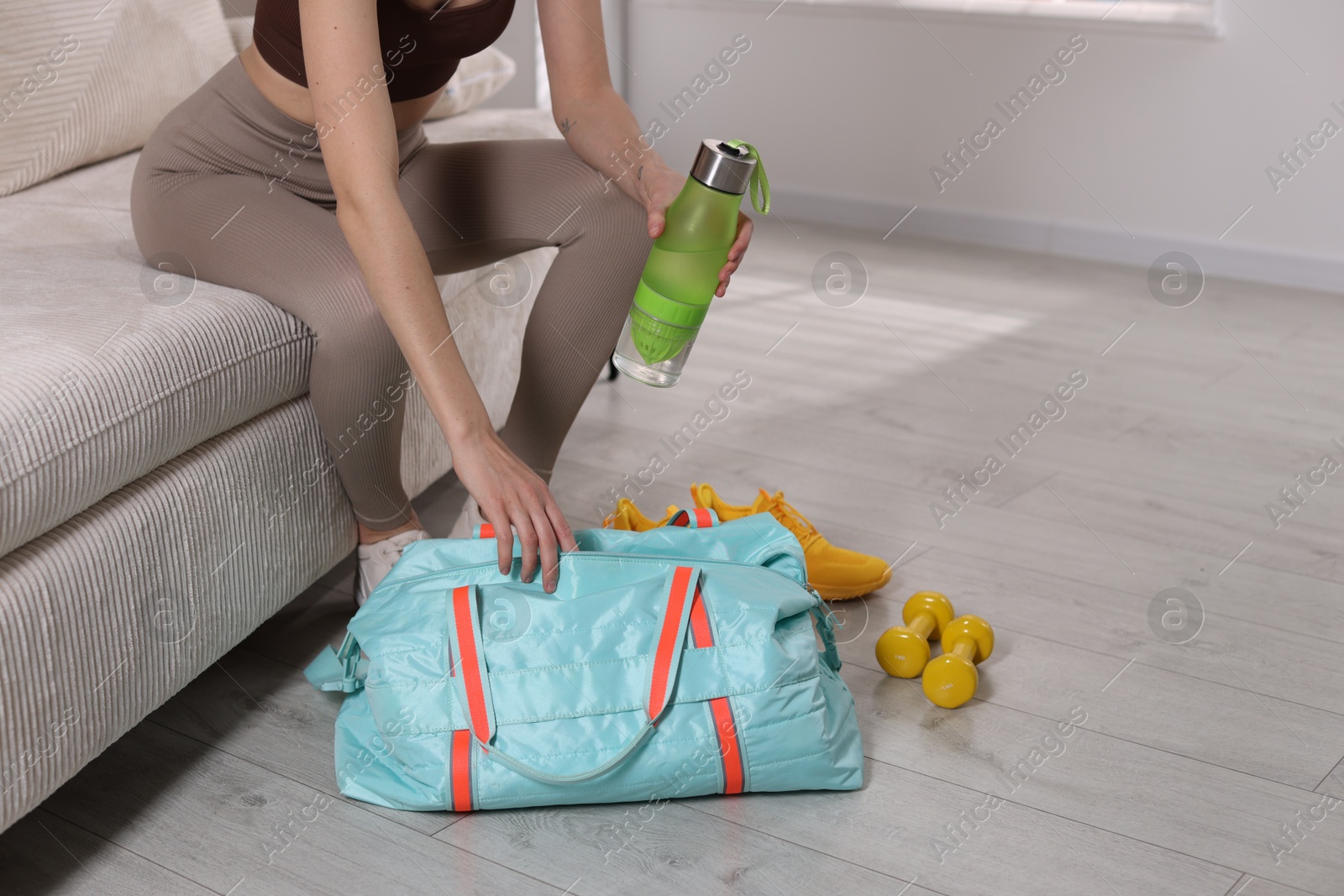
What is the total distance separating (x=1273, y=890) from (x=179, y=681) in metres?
0.92

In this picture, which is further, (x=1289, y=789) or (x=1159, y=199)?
(x=1159, y=199)

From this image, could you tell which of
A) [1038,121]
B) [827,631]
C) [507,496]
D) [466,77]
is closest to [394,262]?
[507,496]

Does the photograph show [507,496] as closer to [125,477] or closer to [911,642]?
[125,477]

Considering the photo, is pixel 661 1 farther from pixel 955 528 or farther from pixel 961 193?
pixel 955 528

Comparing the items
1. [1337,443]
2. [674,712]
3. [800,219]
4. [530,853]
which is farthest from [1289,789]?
[800,219]

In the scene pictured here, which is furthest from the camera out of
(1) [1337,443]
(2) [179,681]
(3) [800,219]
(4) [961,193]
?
(3) [800,219]

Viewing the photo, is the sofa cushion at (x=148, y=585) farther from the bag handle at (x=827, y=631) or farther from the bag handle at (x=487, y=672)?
the bag handle at (x=827, y=631)

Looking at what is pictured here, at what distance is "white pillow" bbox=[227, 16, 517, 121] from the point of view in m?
1.85

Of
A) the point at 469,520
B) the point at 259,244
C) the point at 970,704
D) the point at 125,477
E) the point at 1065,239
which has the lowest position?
the point at 1065,239

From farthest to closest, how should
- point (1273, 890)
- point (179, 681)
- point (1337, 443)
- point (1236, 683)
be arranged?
point (1337, 443) < point (1236, 683) < point (179, 681) < point (1273, 890)

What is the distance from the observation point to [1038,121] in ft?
9.57

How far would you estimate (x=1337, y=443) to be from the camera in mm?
1812

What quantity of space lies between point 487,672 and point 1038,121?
2.46m

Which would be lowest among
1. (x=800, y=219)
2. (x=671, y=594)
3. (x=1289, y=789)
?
(x=800, y=219)
